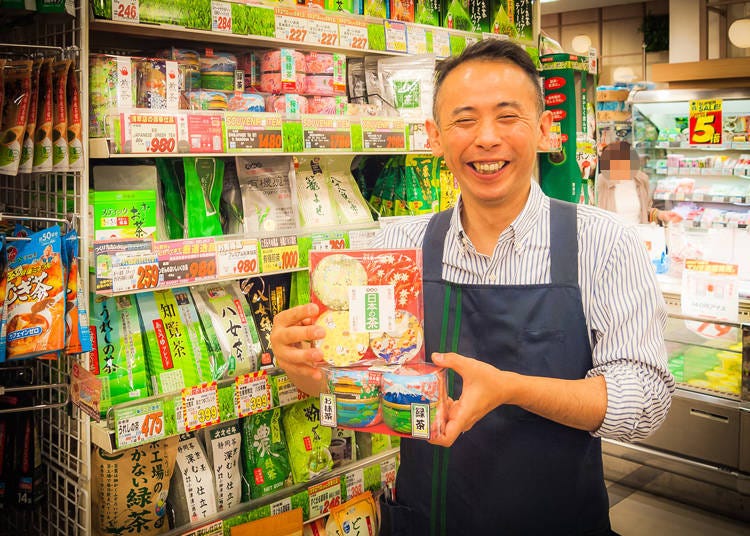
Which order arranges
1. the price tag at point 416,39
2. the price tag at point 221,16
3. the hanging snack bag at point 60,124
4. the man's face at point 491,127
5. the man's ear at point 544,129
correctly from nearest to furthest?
the man's face at point 491,127 < the man's ear at point 544,129 < the hanging snack bag at point 60,124 < the price tag at point 221,16 < the price tag at point 416,39

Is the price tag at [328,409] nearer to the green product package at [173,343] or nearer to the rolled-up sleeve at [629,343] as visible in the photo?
the rolled-up sleeve at [629,343]

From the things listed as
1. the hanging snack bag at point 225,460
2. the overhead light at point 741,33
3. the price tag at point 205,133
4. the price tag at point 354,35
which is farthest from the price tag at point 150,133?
the overhead light at point 741,33

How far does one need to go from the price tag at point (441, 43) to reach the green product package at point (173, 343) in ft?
5.12

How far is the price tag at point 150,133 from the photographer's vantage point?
223 cm

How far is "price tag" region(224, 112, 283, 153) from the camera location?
8.15 feet

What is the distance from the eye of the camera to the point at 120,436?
7.37 ft

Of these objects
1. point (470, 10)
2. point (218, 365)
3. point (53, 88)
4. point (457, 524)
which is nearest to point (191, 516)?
point (218, 365)

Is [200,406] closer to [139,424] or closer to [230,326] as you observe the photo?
[139,424]

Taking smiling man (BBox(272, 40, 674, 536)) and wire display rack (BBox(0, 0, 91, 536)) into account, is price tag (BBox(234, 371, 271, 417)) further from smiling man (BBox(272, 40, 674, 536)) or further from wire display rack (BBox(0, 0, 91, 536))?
smiling man (BBox(272, 40, 674, 536))

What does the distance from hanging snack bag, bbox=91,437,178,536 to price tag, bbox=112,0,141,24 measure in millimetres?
1432

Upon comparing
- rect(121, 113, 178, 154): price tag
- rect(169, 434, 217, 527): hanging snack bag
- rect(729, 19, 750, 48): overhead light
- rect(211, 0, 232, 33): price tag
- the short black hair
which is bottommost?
rect(169, 434, 217, 527): hanging snack bag

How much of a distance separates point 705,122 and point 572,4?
546cm

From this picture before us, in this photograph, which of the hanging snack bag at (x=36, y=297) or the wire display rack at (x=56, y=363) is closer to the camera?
the hanging snack bag at (x=36, y=297)

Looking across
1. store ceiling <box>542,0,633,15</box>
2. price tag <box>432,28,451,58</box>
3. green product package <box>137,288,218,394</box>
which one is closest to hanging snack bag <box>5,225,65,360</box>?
green product package <box>137,288,218,394</box>
